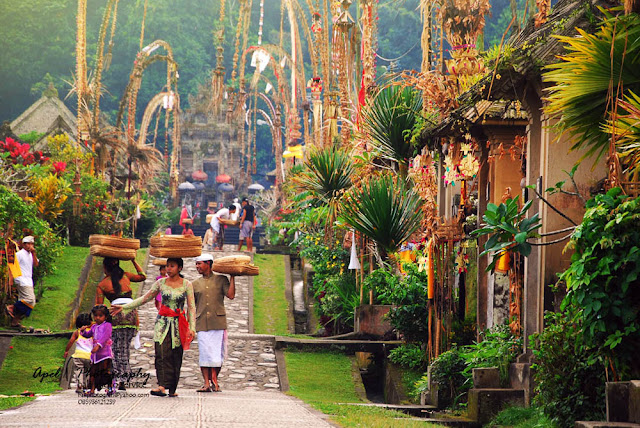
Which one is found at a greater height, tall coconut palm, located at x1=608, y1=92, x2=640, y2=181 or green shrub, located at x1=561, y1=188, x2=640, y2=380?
tall coconut palm, located at x1=608, y1=92, x2=640, y2=181

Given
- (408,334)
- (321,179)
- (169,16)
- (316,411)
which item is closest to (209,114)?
(169,16)

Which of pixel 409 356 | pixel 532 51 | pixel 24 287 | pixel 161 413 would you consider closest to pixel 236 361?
pixel 409 356

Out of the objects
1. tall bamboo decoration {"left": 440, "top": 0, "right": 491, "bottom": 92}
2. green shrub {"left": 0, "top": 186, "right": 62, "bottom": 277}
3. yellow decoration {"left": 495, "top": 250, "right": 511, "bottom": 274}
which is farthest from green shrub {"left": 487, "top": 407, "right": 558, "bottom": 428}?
green shrub {"left": 0, "top": 186, "right": 62, "bottom": 277}

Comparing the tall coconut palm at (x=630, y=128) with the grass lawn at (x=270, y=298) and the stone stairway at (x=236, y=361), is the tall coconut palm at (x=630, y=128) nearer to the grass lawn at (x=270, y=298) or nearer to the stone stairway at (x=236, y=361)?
the stone stairway at (x=236, y=361)

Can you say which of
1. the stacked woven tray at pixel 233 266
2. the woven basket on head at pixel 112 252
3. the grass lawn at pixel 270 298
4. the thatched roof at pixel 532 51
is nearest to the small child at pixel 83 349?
the woven basket on head at pixel 112 252

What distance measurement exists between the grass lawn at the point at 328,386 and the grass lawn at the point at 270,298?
12.5 ft

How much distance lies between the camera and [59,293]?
19.2 m

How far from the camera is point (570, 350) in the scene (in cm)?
748

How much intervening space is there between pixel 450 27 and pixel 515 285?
468cm

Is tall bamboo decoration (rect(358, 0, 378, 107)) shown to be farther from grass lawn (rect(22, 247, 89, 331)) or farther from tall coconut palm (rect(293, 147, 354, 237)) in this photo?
grass lawn (rect(22, 247, 89, 331))

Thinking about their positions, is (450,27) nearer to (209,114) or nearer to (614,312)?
(614,312)

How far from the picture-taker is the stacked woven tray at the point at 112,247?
1173cm

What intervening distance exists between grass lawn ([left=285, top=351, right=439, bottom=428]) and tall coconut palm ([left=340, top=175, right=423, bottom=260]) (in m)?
2.05

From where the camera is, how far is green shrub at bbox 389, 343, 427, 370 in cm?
1332
